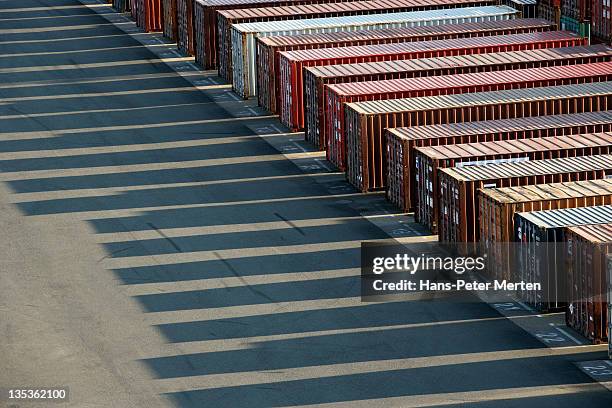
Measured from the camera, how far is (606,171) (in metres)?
54.1

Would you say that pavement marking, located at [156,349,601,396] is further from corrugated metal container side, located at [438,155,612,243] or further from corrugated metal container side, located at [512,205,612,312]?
corrugated metal container side, located at [438,155,612,243]

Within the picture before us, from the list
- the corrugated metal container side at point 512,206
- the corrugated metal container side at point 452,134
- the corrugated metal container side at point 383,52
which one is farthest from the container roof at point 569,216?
the corrugated metal container side at point 383,52

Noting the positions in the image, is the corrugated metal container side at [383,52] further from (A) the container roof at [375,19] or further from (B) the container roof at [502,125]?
(B) the container roof at [502,125]

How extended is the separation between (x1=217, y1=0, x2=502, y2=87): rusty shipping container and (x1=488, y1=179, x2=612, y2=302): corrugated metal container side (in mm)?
26344

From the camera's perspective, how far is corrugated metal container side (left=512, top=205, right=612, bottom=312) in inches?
1887

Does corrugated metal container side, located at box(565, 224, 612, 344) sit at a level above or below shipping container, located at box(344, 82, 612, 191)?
below

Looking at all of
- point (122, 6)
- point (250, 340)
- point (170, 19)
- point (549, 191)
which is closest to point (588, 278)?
point (549, 191)

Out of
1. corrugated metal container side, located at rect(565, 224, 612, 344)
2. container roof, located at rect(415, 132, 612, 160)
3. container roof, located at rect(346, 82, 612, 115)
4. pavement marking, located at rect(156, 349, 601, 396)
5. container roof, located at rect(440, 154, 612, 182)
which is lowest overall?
pavement marking, located at rect(156, 349, 601, 396)

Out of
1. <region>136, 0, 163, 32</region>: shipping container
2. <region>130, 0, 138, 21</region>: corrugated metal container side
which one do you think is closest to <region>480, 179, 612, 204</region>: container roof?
<region>136, 0, 163, 32</region>: shipping container

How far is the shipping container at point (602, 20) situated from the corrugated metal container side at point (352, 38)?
9.04 feet

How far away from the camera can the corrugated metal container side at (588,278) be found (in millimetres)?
46125

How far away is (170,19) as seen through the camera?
91125 millimetres

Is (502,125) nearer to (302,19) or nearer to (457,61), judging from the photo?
(457,61)

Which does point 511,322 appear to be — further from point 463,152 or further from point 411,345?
point 463,152
